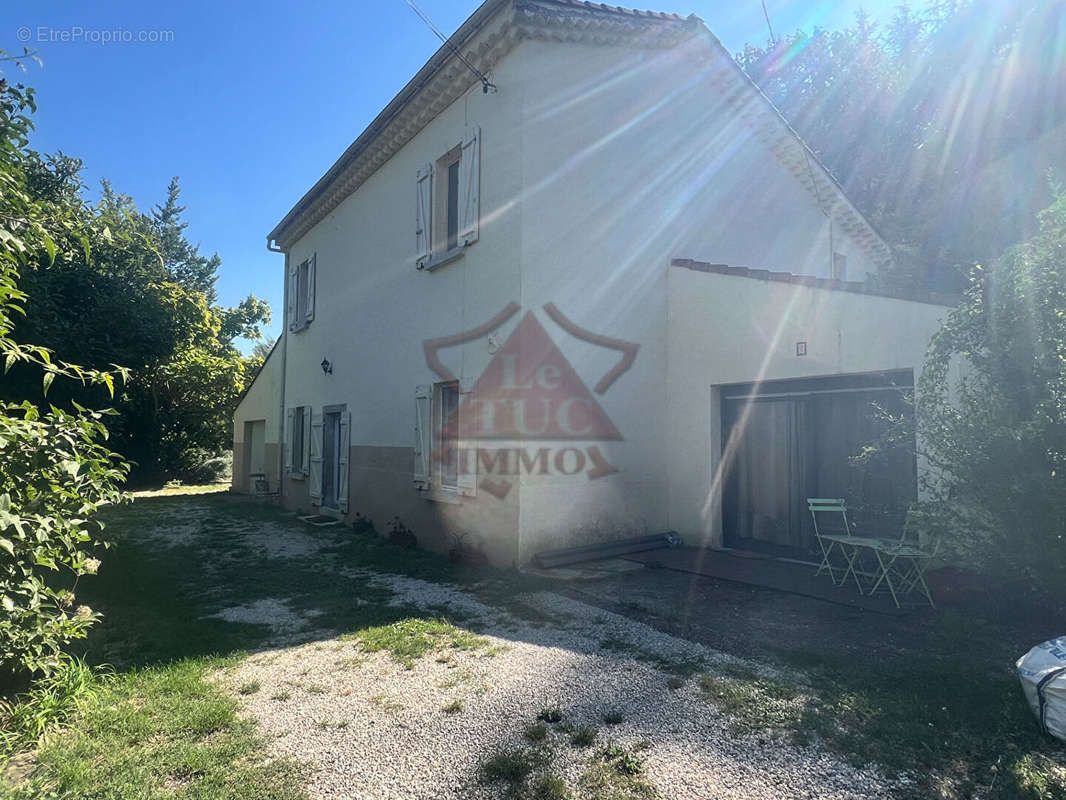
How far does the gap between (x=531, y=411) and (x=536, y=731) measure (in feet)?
13.6

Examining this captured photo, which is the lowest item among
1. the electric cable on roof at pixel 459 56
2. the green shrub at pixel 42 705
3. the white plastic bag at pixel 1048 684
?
the green shrub at pixel 42 705

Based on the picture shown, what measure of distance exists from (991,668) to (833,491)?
3.06m

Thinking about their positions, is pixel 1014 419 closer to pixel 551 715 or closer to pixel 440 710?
pixel 551 715

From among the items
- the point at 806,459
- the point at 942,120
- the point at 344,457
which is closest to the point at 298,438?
the point at 344,457

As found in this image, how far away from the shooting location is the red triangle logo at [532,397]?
672 centimetres

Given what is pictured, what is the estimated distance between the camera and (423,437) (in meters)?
8.22

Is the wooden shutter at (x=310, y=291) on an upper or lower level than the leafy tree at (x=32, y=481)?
upper

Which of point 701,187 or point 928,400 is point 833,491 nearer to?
point 928,400

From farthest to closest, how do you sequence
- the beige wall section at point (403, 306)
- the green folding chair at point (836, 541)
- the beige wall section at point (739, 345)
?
the beige wall section at point (403, 306) < the beige wall section at point (739, 345) < the green folding chair at point (836, 541)

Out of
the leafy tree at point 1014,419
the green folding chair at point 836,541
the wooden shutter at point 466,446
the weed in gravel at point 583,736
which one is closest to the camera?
the weed in gravel at point 583,736

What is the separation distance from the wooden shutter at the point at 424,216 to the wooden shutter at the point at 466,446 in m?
2.34

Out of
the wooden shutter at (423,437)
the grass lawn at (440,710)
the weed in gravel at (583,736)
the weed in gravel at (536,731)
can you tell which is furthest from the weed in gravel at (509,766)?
the wooden shutter at (423,437)

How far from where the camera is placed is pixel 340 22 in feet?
21.0

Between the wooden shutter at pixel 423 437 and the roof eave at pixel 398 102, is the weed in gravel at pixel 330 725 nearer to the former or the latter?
the wooden shutter at pixel 423 437
